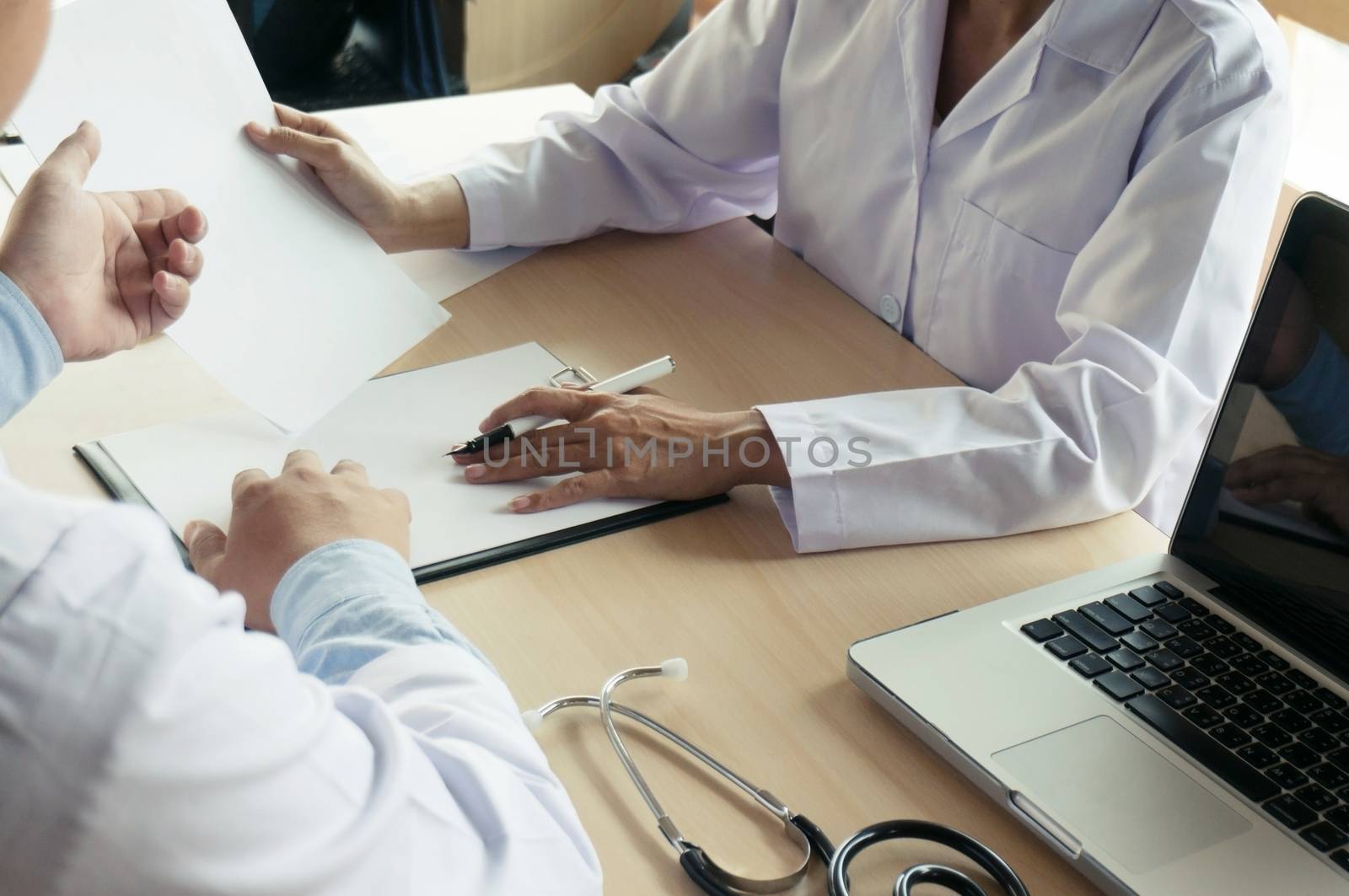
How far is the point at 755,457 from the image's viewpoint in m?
0.97

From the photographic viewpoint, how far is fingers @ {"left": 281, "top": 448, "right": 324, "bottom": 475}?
2.73ft

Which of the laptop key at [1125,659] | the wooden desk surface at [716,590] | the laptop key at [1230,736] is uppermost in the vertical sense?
the laptop key at [1230,736]

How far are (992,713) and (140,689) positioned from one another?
Result: 512 millimetres

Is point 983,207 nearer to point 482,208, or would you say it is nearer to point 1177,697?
point 482,208

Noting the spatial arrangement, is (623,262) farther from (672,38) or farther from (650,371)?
(672,38)

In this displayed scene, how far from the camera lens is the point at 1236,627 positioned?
2.68ft

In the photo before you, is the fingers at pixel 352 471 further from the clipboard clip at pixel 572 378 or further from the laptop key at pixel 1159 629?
the laptop key at pixel 1159 629

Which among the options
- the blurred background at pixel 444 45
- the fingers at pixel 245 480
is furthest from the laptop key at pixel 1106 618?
the blurred background at pixel 444 45

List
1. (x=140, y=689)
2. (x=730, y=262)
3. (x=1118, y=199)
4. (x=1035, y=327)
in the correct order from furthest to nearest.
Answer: (x=730, y=262) < (x=1035, y=327) < (x=1118, y=199) < (x=140, y=689)

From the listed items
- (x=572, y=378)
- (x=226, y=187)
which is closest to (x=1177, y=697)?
(x=572, y=378)

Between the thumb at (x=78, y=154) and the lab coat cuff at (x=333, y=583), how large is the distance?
1.14 feet

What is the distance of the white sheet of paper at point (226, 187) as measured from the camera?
90 centimetres

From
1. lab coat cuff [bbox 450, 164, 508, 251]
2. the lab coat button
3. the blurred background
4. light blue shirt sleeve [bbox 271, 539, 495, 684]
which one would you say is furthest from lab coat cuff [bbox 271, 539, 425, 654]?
the blurred background

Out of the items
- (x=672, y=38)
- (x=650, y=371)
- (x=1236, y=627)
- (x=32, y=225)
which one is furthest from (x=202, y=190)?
(x=672, y=38)
